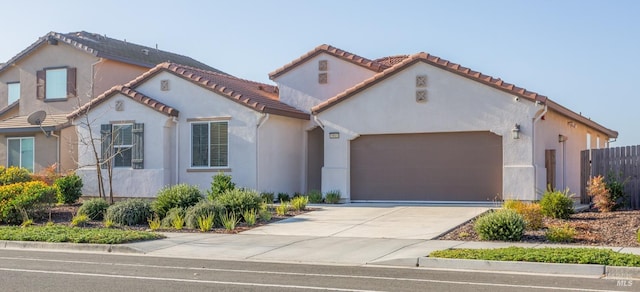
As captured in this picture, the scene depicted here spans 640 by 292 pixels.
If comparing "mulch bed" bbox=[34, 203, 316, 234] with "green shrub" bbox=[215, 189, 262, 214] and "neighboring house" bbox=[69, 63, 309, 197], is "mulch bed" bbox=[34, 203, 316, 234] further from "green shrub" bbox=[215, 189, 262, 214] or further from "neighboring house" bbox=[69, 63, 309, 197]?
"neighboring house" bbox=[69, 63, 309, 197]

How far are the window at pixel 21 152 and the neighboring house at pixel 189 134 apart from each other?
166 inches

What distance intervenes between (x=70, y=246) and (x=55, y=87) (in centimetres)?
1727

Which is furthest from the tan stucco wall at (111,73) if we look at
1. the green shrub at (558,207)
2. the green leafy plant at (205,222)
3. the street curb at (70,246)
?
the green shrub at (558,207)

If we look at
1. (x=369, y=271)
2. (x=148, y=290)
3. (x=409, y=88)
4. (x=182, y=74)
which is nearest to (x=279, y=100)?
(x=182, y=74)

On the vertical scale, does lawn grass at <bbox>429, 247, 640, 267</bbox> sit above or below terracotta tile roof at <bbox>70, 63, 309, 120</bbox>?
below

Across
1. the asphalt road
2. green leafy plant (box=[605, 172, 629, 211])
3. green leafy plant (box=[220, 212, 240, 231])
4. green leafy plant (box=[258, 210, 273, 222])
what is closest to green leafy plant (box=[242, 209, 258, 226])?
green leafy plant (box=[220, 212, 240, 231])

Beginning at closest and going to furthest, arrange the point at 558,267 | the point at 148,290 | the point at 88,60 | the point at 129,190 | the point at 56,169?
1. the point at 148,290
2. the point at 558,267
3. the point at 129,190
4. the point at 56,169
5. the point at 88,60

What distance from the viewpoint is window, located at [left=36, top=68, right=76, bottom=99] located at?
3225 cm

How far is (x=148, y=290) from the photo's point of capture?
35.3ft

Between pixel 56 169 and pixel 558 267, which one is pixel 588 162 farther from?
pixel 56 169

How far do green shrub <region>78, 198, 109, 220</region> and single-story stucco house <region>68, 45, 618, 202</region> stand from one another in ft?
13.8

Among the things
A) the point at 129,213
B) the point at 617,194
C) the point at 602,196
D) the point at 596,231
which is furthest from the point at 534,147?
the point at 129,213

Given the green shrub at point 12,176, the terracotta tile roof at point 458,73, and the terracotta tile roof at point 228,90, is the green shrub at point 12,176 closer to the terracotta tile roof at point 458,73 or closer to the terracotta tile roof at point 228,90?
the terracotta tile roof at point 228,90

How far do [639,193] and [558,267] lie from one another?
405 inches
